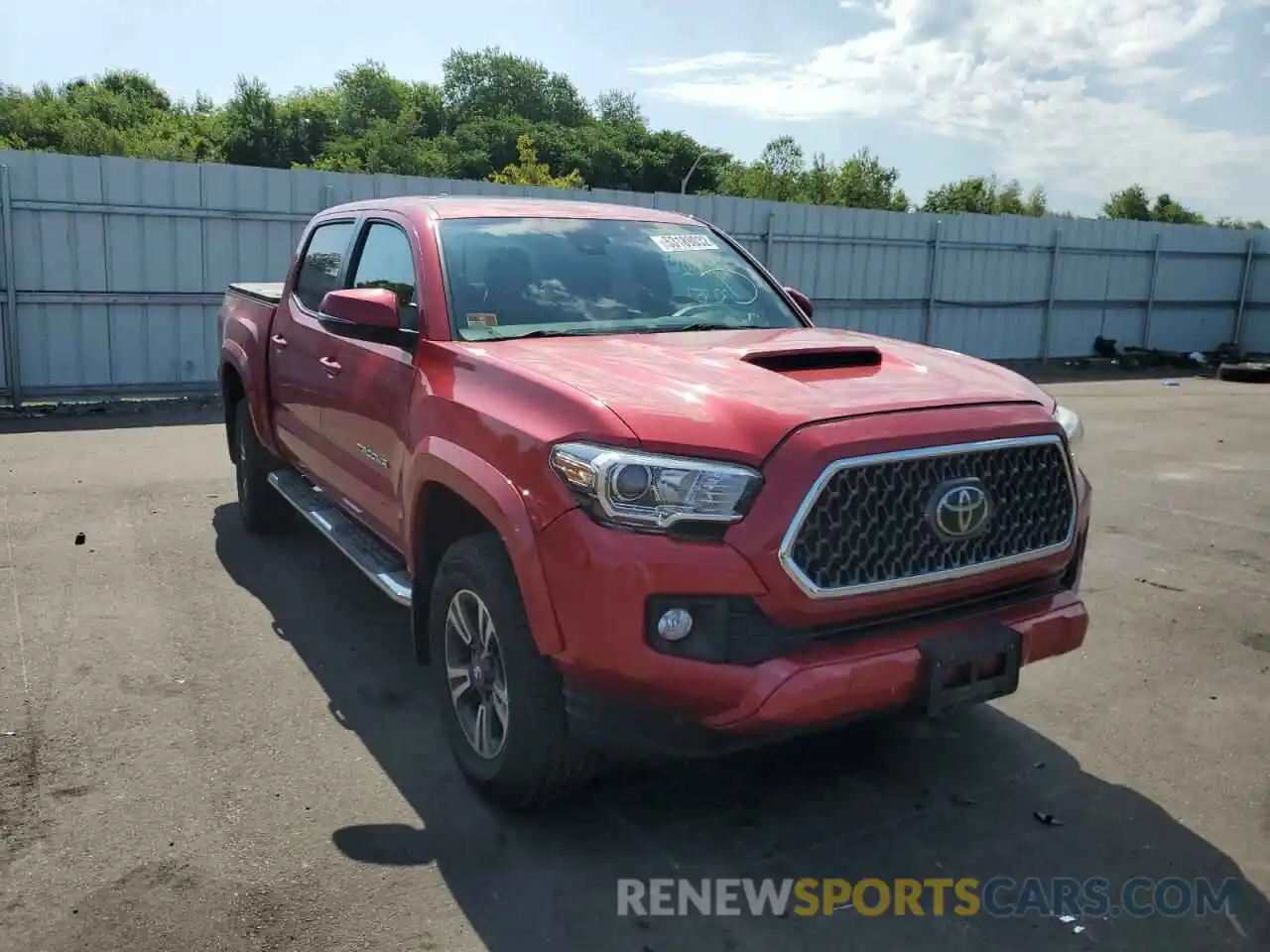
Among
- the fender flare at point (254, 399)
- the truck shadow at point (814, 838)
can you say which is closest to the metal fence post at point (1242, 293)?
the truck shadow at point (814, 838)

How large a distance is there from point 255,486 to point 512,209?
2.94 metres

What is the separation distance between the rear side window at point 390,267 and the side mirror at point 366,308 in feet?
0.47

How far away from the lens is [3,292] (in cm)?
1125

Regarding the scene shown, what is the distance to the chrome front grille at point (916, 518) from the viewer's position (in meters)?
2.84

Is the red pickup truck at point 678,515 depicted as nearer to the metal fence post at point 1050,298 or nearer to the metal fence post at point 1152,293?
the metal fence post at point 1050,298

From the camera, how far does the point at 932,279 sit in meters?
17.7

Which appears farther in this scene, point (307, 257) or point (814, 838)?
point (307, 257)

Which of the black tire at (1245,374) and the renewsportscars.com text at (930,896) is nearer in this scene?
the renewsportscars.com text at (930,896)

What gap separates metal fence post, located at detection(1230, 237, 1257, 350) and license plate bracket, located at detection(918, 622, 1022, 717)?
2140 cm

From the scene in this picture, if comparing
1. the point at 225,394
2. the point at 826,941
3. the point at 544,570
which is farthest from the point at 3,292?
the point at 826,941

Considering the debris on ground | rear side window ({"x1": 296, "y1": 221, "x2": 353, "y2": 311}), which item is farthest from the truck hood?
the debris on ground

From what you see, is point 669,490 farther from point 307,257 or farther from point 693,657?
point 307,257

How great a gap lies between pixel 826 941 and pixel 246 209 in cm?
1146

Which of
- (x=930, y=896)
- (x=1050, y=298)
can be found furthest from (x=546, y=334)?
(x=1050, y=298)
